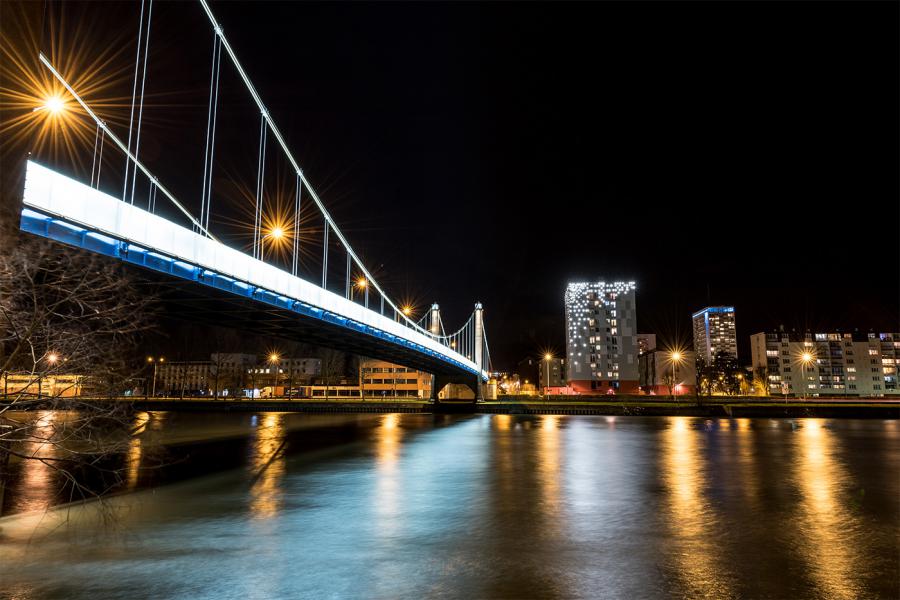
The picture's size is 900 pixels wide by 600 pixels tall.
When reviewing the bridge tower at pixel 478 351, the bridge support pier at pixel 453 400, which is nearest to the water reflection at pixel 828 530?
the bridge support pier at pixel 453 400

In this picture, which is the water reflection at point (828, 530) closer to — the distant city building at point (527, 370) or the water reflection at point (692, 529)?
the water reflection at point (692, 529)

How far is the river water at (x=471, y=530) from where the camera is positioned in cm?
819

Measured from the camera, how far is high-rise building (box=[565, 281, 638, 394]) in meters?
114

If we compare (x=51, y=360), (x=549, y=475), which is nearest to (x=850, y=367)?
(x=549, y=475)

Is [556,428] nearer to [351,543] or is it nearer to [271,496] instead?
[271,496]

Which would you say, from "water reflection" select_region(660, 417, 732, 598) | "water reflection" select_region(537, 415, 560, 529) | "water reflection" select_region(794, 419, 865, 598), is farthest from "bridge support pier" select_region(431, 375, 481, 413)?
"water reflection" select_region(794, 419, 865, 598)

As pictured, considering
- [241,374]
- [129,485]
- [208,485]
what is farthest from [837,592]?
[241,374]

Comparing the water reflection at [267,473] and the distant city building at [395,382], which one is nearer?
the water reflection at [267,473]

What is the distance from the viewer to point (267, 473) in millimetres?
19250

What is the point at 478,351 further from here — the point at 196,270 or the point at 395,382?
the point at 196,270

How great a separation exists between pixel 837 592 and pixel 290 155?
36.0 metres

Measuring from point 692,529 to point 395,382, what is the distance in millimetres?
94629

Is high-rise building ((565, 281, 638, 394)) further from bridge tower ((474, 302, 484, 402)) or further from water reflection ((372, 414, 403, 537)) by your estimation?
water reflection ((372, 414, 403, 537))

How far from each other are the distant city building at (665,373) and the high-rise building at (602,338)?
13.6ft
